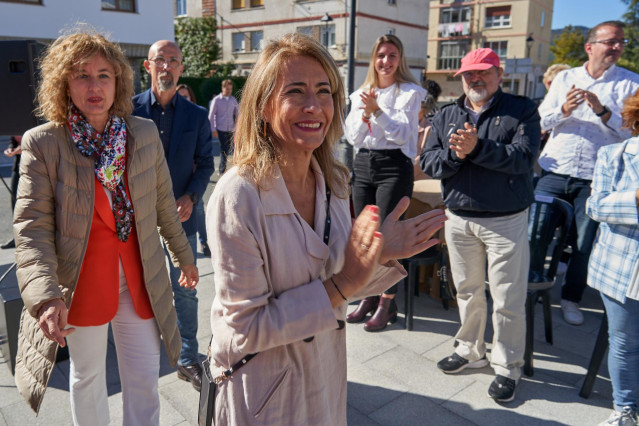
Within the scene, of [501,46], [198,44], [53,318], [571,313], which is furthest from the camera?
[501,46]

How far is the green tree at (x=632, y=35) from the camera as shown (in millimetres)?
37459

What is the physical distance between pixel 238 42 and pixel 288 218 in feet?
117

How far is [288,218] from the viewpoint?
153cm

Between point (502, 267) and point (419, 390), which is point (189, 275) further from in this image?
point (502, 267)

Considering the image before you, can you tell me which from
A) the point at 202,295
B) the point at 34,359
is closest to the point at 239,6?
the point at 202,295

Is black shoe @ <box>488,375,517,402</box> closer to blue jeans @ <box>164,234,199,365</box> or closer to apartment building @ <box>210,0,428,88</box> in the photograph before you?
blue jeans @ <box>164,234,199,365</box>

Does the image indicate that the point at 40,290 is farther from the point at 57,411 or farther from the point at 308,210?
the point at 57,411

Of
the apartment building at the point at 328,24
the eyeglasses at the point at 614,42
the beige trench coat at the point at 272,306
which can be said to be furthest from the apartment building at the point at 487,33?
the beige trench coat at the point at 272,306

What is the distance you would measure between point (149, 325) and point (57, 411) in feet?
3.65

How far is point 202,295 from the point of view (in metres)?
4.78

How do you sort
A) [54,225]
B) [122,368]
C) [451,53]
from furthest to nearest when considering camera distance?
1. [451,53]
2. [122,368]
3. [54,225]

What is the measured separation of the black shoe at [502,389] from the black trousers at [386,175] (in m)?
1.41

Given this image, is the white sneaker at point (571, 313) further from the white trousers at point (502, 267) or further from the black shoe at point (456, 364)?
the white trousers at point (502, 267)

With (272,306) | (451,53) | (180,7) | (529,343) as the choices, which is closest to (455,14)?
(451,53)
